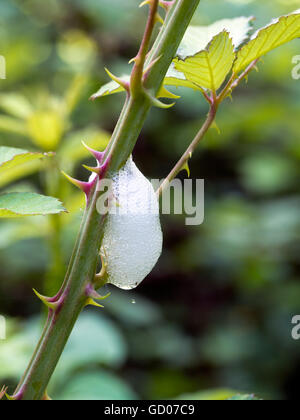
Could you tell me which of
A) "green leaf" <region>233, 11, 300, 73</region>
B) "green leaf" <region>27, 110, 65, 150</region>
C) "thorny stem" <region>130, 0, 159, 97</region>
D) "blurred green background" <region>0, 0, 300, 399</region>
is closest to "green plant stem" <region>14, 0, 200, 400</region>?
"thorny stem" <region>130, 0, 159, 97</region>

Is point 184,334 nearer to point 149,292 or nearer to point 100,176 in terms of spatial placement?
point 149,292

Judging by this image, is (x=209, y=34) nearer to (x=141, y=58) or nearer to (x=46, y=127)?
(x=141, y=58)

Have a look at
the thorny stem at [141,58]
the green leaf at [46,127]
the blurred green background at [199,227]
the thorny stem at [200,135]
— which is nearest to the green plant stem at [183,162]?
the thorny stem at [200,135]

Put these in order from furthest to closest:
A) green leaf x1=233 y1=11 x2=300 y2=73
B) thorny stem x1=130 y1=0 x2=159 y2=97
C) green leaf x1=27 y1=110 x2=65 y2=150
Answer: green leaf x1=27 y1=110 x2=65 y2=150 → green leaf x1=233 y1=11 x2=300 y2=73 → thorny stem x1=130 y1=0 x2=159 y2=97

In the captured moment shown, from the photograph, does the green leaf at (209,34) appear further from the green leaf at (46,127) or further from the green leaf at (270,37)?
the green leaf at (46,127)

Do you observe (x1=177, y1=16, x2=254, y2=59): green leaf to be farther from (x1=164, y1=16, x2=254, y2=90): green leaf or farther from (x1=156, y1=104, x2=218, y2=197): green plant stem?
(x1=156, y1=104, x2=218, y2=197): green plant stem

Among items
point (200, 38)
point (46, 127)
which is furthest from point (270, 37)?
point (46, 127)

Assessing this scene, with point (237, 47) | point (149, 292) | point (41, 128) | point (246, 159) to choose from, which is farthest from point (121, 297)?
point (237, 47)
